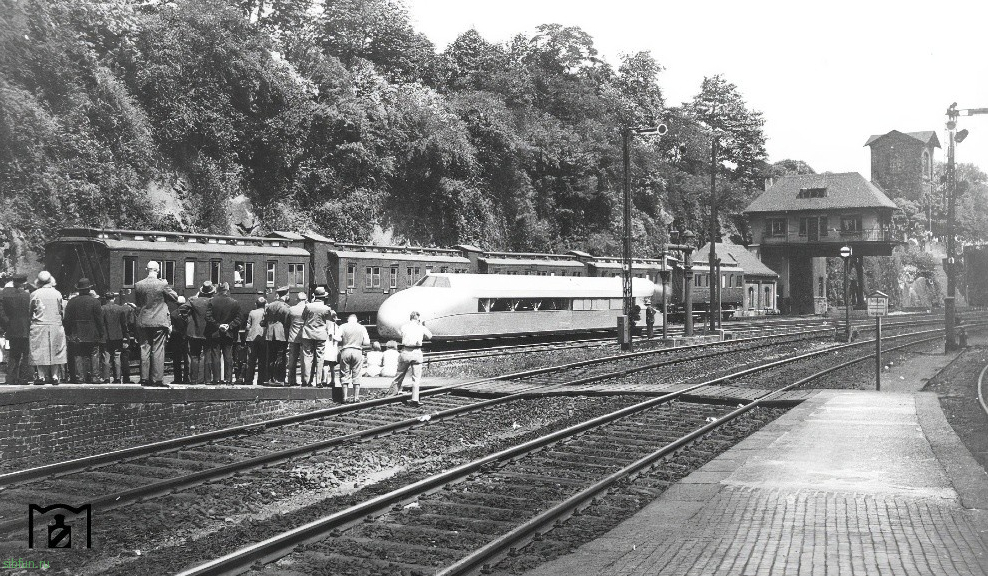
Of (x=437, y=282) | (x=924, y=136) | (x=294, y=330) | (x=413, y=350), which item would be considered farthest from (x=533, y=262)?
(x=924, y=136)

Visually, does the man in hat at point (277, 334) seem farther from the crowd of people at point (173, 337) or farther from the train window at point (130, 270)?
the train window at point (130, 270)

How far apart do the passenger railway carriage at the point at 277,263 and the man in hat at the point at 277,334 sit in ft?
15.5

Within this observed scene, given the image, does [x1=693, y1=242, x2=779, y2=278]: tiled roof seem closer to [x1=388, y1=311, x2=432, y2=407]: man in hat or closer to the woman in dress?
[x1=388, y1=311, x2=432, y2=407]: man in hat

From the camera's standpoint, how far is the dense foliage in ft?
94.9

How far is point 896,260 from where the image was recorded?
81.8 m

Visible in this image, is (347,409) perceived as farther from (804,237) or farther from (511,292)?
(804,237)

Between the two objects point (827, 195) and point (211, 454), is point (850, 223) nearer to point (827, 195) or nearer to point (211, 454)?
point (827, 195)

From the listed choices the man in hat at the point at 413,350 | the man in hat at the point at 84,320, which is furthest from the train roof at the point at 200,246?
the man in hat at the point at 413,350

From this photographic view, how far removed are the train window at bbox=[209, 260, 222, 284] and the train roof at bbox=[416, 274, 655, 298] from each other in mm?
6229

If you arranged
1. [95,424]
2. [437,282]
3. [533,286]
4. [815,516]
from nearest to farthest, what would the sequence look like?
[815,516] → [95,424] → [437,282] → [533,286]

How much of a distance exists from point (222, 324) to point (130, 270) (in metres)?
10.9

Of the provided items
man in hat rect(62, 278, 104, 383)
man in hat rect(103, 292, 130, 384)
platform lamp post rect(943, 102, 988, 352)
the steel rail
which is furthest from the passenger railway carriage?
platform lamp post rect(943, 102, 988, 352)

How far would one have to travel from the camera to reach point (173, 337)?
53.1 feet

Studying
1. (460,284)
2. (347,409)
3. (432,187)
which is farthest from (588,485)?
(432,187)
